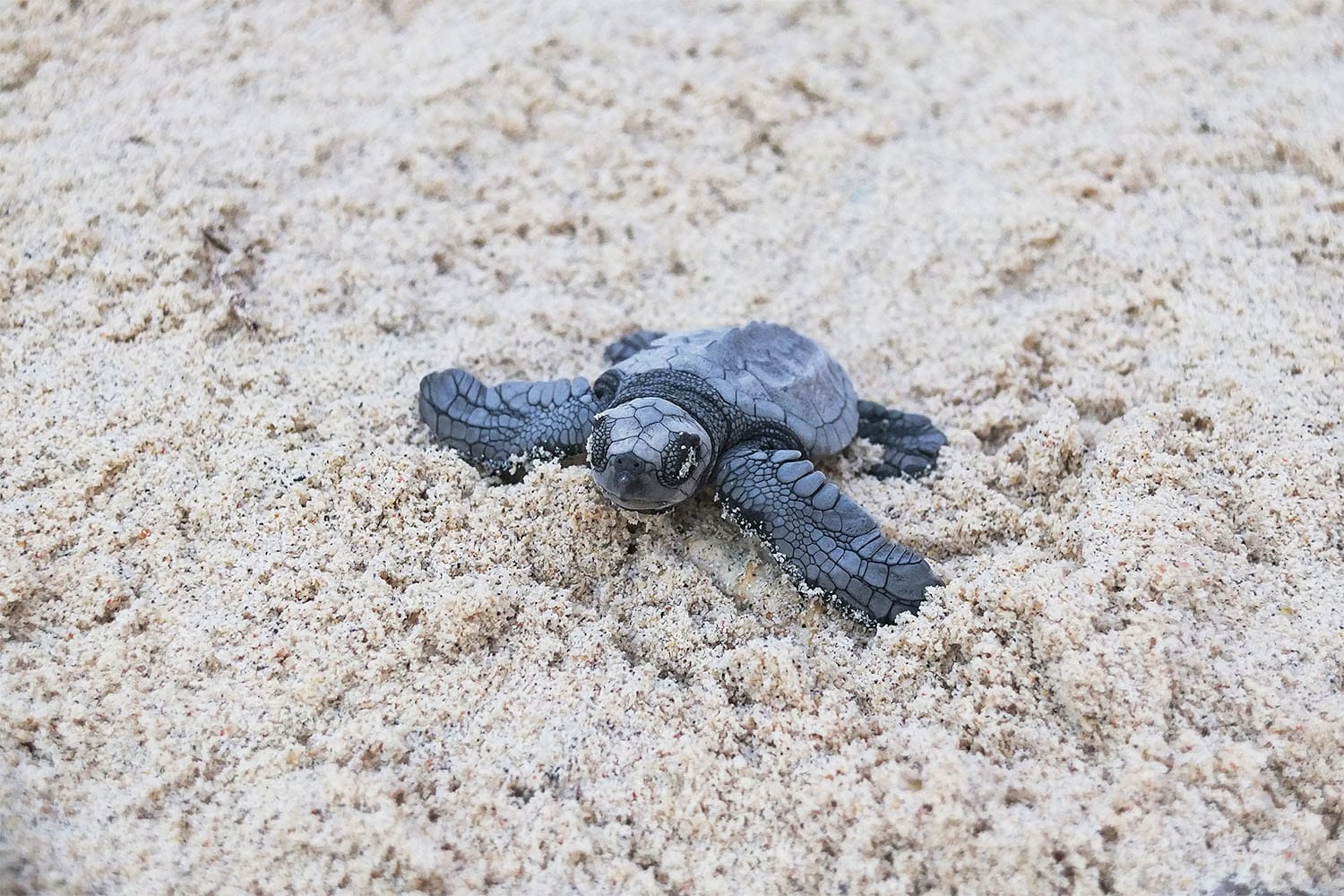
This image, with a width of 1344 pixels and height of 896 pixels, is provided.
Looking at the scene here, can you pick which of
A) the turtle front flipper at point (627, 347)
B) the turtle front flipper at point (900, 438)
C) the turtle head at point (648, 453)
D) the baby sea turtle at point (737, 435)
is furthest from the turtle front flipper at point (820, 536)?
the turtle front flipper at point (627, 347)

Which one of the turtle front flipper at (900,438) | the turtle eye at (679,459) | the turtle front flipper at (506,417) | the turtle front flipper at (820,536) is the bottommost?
the turtle front flipper at (900,438)

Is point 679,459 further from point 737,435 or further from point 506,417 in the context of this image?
point 506,417

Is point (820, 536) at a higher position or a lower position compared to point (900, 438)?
higher

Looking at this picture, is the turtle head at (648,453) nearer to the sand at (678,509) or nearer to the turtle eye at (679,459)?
the turtle eye at (679,459)

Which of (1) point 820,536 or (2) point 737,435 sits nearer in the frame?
(1) point 820,536

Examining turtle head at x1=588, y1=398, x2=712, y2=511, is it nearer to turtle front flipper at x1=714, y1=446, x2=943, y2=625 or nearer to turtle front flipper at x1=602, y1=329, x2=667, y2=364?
turtle front flipper at x1=714, y1=446, x2=943, y2=625

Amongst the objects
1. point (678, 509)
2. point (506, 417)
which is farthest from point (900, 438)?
point (506, 417)

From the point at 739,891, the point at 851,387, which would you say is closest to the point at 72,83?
the point at 851,387
